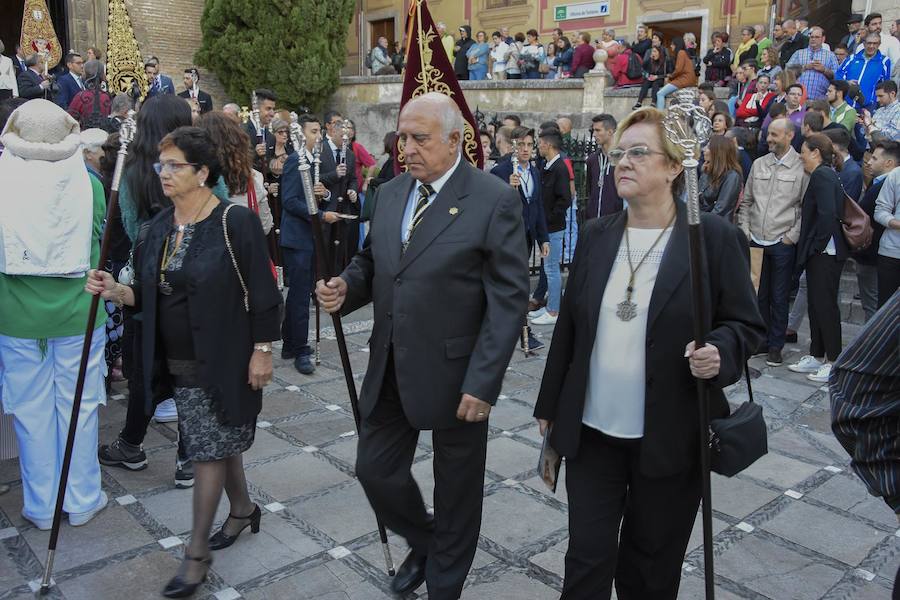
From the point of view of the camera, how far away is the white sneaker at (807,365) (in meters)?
6.95

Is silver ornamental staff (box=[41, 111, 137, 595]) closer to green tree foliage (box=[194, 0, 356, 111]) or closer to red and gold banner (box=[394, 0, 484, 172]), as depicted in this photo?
red and gold banner (box=[394, 0, 484, 172])

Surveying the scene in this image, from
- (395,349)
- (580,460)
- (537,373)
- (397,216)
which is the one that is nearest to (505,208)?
(397,216)

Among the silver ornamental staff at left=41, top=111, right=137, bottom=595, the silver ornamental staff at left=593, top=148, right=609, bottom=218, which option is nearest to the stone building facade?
the silver ornamental staff at left=593, top=148, right=609, bottom=218

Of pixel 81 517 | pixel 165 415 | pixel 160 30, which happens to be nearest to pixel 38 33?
pixel 160 30

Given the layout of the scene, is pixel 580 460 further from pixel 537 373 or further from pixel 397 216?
pixel 537 373

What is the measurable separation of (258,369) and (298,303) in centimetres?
Result: 321

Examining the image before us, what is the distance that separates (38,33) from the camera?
656 inches

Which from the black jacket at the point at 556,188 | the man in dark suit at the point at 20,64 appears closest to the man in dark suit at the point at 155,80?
the man in dark suit at the point at 20,64

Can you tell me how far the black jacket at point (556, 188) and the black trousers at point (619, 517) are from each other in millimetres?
5716

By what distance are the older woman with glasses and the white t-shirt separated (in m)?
1.45

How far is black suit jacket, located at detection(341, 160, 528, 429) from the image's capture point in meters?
2.98

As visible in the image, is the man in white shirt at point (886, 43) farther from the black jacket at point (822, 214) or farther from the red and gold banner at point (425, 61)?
the red and gold banner at point (425, 61)

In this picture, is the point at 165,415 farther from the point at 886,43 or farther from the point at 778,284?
the point at 886,43

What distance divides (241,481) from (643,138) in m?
2.34
